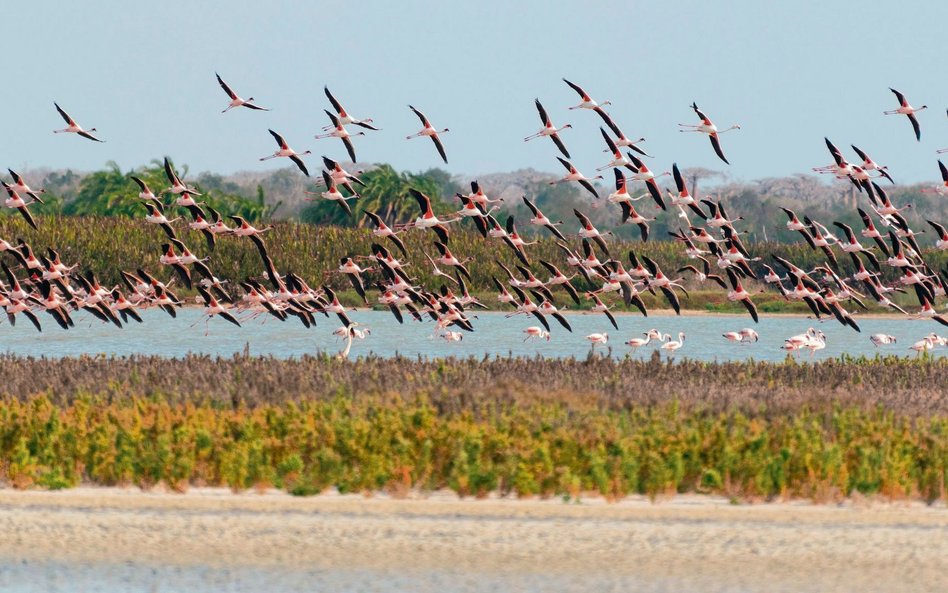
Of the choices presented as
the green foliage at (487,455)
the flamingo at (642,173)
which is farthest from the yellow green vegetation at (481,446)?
the flamingo at (642,173)

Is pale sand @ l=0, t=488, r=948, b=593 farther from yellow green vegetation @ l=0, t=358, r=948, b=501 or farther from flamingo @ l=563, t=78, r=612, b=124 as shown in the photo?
flamingo @ l=563, t=78, r=612, b=124

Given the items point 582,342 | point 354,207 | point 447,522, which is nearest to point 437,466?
point 447,522

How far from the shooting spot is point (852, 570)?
13102 millimetres

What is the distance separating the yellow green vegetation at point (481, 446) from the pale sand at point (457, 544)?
0.85 ft

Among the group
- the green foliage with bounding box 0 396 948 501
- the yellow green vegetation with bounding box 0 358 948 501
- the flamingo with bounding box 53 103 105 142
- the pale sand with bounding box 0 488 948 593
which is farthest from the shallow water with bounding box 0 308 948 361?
the pale sand with bounding box 0 488 948 593

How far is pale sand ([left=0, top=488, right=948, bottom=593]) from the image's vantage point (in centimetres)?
1277

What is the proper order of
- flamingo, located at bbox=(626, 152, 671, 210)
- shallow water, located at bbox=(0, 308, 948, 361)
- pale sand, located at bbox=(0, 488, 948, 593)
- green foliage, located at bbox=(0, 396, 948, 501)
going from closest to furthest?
pale sand, located at bbox=(0, 488, 948, 593), green foliage, located at bbox=(0, 396, 948, 501), flamingo, located at bbox=(626, 152, 671, 210), shallow water, located at bbox=(0, 308, 948, 361)

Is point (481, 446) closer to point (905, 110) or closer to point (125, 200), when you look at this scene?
point (905, 110)

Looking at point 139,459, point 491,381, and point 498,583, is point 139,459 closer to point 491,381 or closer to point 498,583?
point 498,583

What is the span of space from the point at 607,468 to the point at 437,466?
1.71 metres

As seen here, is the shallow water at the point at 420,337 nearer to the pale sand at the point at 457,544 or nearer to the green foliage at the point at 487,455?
the green foliage at the point at 487,455

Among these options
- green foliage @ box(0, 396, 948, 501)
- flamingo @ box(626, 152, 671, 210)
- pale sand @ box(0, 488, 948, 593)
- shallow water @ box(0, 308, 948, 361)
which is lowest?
shallow water @ box(0, 308, 948, 361)

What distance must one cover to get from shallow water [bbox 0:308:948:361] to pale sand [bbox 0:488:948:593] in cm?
2066

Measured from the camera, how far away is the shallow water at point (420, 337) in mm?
43281
